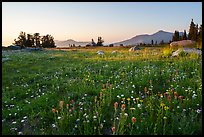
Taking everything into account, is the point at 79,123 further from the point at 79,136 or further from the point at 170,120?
the point at 170,120

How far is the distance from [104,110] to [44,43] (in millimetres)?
84313

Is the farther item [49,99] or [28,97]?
[28,97]

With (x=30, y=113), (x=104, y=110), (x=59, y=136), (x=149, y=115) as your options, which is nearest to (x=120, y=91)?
(x=104, y=110)

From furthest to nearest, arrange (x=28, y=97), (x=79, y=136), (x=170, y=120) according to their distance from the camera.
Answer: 1. (x=28, y=97)
2. (x=170, y=120)
3. (x=79, y=136)

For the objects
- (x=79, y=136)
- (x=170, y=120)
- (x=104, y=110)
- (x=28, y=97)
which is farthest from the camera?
(x=28, y=97)

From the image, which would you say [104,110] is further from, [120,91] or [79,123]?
[120,91]

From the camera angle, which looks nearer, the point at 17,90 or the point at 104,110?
the point at 104,110

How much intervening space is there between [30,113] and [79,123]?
2.25m

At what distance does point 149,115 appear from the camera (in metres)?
6.14

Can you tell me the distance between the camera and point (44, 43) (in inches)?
3460

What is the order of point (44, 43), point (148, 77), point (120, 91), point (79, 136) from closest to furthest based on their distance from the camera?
point (79, 136) < point (120, 91) < point (148, 77) < point (44, 43)

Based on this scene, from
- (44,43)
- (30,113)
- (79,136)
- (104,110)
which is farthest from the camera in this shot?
(44,43)

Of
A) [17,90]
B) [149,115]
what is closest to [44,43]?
[17,90]

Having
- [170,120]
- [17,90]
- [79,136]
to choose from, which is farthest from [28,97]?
[170,120]
